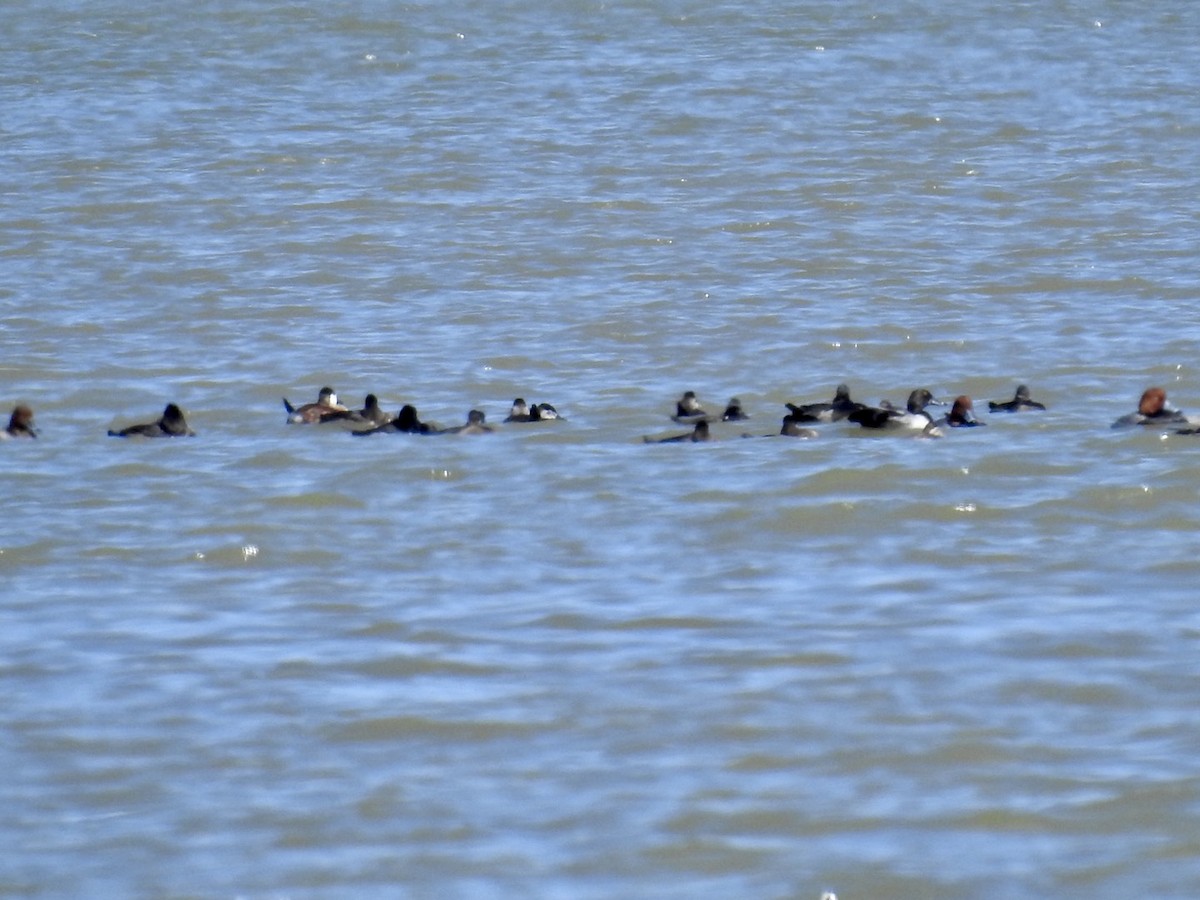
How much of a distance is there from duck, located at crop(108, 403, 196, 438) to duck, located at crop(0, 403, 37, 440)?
682 millimetres

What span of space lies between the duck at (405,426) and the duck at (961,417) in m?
3.84

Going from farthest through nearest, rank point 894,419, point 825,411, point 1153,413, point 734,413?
point 734,413 < point 825,411 < point 894,419 < point 1153,413

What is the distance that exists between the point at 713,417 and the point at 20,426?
5.28m

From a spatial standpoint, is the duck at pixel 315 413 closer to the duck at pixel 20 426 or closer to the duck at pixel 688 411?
the duck at pixel 20 426

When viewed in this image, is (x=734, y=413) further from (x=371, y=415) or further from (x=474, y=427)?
(x=371, y=415)

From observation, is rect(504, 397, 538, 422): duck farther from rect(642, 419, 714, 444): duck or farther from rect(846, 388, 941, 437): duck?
rect(846, 388, 941, 437): duck

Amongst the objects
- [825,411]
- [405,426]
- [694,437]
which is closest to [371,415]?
[405,426]

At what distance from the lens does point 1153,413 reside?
55.4ft

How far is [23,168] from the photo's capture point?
30.0 m

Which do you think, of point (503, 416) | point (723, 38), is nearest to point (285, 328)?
point (503, 416)

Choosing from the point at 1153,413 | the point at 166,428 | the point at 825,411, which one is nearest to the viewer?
the point at 1153,413

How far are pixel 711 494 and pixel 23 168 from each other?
56.9ft

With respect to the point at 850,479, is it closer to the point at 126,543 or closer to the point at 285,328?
the point at 126,543

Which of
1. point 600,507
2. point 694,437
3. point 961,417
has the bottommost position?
point 600,507
